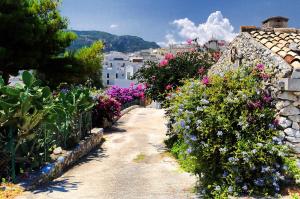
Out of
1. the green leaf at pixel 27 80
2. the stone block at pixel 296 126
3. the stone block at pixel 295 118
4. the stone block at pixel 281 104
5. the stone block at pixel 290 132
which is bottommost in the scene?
the stone block at pixel 290 132

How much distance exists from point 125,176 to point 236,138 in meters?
2.85

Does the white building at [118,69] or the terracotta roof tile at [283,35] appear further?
the white building at [118,69]

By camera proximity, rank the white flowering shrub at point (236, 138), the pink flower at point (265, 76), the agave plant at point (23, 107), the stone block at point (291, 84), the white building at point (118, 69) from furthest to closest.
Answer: the white building at point (118, 69)
the pink flower at point (265, 76)
the agave plant at point (23, 107)
the stone block at point (291, 84)
the white flowering shrub at point (236, 138)

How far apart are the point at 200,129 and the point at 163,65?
266 inches

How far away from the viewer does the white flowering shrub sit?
6543 mm

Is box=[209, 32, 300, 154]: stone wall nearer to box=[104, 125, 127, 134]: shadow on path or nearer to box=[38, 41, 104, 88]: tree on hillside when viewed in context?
box=[104, 125, 127, 134]: shadow on path

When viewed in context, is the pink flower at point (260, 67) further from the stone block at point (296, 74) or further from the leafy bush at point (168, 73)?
the leafy bush at point (168, 73)

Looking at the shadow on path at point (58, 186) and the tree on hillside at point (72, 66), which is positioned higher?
the tree on hillside at point (72, 66)

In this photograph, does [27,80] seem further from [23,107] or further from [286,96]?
[286,96]

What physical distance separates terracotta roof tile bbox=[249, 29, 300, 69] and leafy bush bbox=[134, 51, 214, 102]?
316 centimetres

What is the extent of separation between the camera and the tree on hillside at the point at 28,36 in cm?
1602

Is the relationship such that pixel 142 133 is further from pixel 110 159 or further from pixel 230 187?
pixel 230 187

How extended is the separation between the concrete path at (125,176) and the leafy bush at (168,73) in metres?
1.84

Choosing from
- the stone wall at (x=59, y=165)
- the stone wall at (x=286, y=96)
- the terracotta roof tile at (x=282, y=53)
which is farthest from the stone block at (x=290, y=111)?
→ the stone wall at (x=59, y=165)
